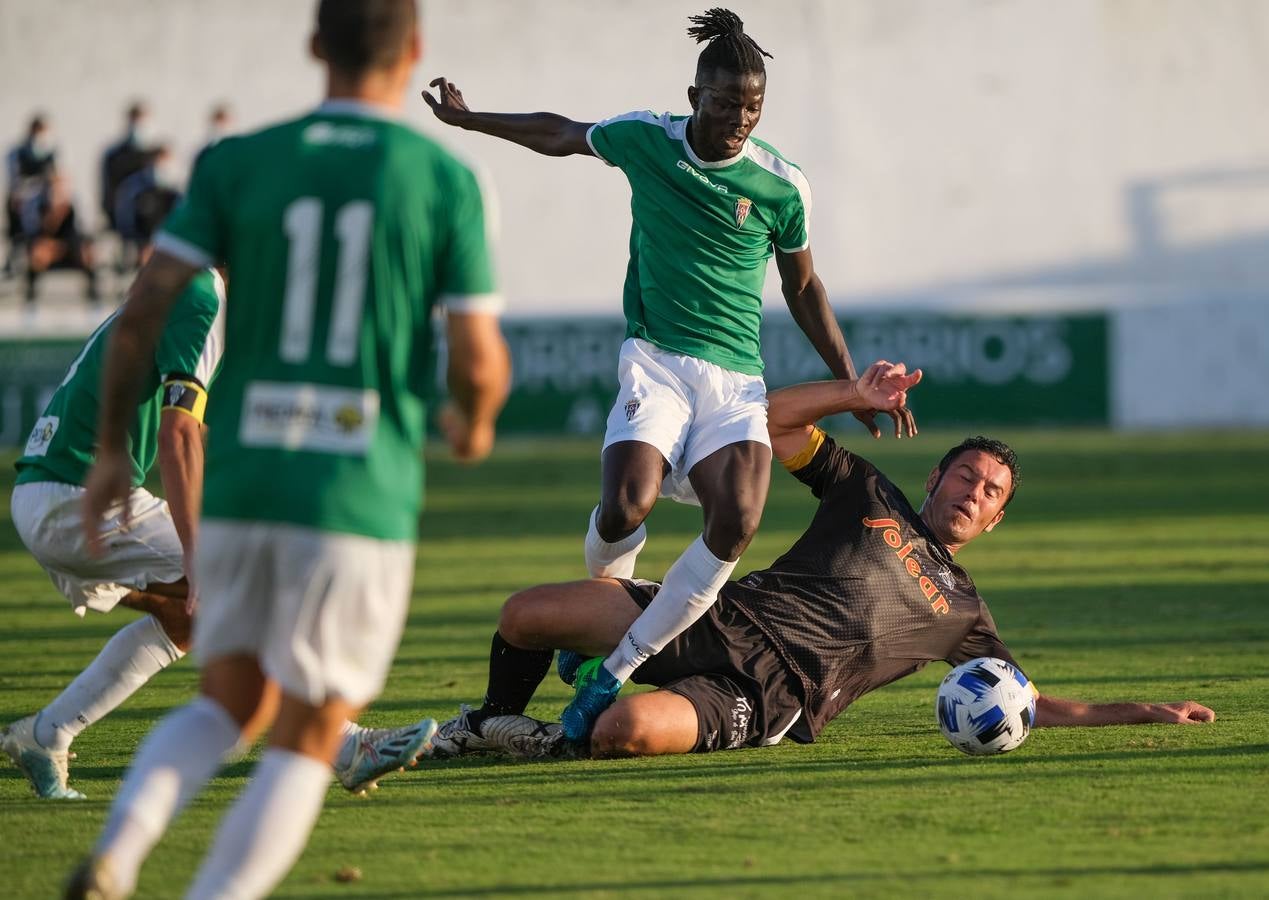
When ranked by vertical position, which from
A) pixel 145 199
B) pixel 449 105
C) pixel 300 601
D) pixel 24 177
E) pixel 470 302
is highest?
pixel 24 177

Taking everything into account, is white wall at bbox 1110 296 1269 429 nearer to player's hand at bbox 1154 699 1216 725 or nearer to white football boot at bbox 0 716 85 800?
player's hand at bbox 1154 699 1216 725

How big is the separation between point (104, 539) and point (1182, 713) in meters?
3.49

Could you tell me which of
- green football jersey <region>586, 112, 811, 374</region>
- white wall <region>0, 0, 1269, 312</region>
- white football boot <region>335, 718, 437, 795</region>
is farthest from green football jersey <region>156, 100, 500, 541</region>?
white wall <region>0, 0, 1269, 312</region>

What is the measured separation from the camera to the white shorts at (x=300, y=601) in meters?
3.55

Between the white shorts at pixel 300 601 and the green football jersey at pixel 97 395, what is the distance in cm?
173

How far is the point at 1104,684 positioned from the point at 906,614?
1.46 m

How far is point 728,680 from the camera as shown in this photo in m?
5.90

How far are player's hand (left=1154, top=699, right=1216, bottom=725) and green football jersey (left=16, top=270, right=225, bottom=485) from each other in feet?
10.6

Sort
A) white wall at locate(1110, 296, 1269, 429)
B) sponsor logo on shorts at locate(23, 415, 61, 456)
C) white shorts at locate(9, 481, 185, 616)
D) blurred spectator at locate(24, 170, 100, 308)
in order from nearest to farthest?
white shorts at locate(9, 481, 185, 616)
sponsor logo on shorts at locate(23, 415, 61, 456)
white wall at locate(1110, 296, 1269, 429)
blurred spectator at locate(24, 170, 100, 308)

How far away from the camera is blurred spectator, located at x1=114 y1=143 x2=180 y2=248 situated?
24.1 m

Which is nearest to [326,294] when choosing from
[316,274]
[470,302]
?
[316,274]

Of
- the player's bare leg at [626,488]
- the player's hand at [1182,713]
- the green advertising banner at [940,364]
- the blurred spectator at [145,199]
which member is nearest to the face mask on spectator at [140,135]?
the blurred spectator at [145,199]

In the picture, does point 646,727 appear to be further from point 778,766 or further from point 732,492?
point 732,492

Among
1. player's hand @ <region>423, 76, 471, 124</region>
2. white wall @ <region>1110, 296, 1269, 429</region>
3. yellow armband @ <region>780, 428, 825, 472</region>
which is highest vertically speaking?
player's hand @ <region>423, 76, 471, 124</region>
